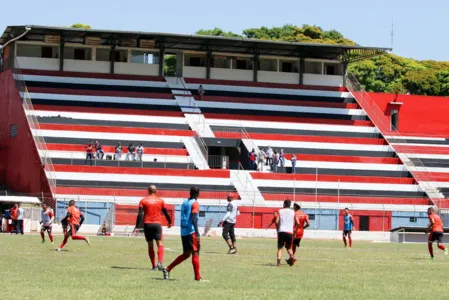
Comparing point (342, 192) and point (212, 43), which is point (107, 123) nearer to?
point (212, 43)

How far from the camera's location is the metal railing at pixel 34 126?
190ft

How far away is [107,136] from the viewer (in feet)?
216

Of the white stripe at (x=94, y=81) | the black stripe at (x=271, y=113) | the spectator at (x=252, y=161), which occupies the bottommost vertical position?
the spectator at (x=252, y=161)

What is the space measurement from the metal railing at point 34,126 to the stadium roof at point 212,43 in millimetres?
3615

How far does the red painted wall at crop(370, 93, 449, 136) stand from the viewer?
8044cm

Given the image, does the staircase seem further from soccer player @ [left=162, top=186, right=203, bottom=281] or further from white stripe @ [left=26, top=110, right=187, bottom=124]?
soccer player @ [left=162, top=186, right=203, bottom=281]

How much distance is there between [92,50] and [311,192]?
2272cm

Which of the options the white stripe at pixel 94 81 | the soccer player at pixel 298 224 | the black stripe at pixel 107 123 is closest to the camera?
the soccer player at pixel 298 224

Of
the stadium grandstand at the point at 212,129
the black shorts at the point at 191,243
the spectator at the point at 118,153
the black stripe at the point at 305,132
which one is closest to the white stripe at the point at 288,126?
the stadium grandstand at the point at 212,129

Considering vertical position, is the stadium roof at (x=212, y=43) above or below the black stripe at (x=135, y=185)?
above

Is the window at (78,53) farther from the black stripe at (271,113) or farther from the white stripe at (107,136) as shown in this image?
the white stripe at (107,136)

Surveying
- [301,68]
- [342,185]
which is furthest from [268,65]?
[342,185]

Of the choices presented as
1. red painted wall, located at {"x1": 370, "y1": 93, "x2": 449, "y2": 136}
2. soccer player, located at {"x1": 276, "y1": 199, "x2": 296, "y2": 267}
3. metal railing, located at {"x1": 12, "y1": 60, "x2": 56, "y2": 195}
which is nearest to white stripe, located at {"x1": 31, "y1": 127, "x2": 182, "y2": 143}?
metal railing, located at {"x1": 12, "y1": 60, "x2": 56, "y2": 195}

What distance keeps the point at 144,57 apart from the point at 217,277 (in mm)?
56766
